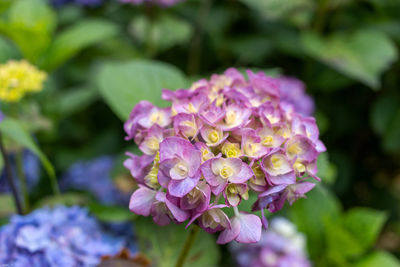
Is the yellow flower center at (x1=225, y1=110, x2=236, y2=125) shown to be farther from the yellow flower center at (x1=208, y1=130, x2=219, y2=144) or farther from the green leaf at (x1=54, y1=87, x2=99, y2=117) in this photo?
the green leaf at (x1=54, y1=87, x2=99, y2=117)

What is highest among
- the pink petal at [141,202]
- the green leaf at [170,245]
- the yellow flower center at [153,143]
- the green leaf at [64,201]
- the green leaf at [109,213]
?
the yellow flower center at [153,143]

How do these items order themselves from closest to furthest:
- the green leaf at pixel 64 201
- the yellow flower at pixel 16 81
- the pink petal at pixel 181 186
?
the pink petal at pixel 181 186 < the yellow flower at pixel 16 81 < the green leaf at pixel 64 201

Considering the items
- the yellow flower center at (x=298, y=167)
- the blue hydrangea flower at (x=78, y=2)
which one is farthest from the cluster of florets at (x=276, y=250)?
the blue hydrangea flower at (x=78, y=2)

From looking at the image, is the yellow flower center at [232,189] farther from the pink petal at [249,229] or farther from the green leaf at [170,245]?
the green leaf at [170,245]

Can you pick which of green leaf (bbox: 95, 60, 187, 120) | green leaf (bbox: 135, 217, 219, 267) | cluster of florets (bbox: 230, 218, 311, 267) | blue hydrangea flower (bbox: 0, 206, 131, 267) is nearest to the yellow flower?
green leaf (bbox: 95, 60, 187, 120)

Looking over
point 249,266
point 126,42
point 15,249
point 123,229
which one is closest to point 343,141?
point 249,266

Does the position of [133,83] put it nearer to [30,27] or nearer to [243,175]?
[30,27]
